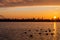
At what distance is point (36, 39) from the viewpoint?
29406mm

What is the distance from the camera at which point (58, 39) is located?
28656 millimetres

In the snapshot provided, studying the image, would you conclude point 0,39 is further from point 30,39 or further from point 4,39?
point 30,39

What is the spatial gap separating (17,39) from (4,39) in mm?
1766

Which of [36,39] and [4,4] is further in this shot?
[36,39]

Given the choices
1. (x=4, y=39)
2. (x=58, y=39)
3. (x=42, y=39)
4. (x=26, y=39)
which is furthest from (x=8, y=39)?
(x=58, y=39)

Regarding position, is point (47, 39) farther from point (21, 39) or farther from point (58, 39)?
point (21, 39)

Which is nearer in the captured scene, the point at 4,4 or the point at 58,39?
the point at 4,4

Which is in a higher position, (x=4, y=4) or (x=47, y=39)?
(x=4, y=4)

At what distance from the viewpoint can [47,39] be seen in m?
29.2

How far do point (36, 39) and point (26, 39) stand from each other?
1.37 meters

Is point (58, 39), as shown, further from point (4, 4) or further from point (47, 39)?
point (4, 4)

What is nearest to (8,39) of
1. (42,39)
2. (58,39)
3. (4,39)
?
(4,39)

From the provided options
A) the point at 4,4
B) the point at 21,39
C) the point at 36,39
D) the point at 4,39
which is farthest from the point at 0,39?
the point at 4,4

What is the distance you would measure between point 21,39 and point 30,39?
1238mm
